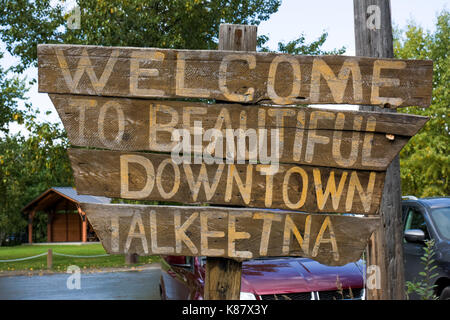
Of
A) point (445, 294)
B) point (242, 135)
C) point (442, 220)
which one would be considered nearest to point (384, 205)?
point (445, 294)

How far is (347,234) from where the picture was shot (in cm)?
302

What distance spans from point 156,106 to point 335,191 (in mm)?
1182

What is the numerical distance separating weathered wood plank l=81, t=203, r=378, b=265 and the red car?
2118 millimetres

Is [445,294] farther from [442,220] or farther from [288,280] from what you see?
[288,280]

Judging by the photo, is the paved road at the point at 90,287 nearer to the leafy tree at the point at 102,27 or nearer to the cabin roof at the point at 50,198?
the leafy tree at the point at 102,27

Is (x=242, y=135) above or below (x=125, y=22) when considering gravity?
below

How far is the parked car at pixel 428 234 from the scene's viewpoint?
6.38 m

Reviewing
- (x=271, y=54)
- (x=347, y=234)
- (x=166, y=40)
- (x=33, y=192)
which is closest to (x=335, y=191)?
(x=347, y=234)


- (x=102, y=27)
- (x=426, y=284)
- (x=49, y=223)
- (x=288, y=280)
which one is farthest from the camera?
(x=49, y=223)

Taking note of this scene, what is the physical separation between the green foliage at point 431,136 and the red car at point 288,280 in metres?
18.5

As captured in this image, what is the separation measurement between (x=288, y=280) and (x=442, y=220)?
2.88 metres

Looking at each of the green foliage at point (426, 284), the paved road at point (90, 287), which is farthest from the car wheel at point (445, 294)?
the paved road at point (90, 287)

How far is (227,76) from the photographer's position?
300cm

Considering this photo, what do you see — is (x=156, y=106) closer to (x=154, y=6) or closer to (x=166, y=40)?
(x=166, y=40)
